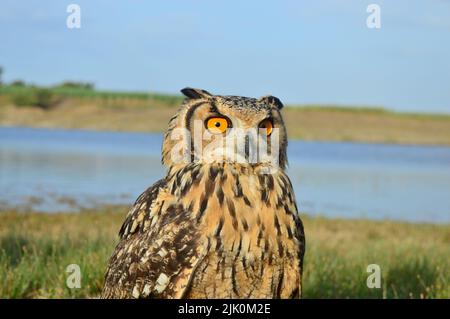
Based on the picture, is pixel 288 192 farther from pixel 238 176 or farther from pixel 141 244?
pixel 141 244

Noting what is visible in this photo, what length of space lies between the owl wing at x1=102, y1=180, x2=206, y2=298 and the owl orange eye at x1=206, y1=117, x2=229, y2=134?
1.49ft

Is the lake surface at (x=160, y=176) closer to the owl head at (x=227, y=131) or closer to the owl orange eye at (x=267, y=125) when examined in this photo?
the owl head at (x=227, y=131)

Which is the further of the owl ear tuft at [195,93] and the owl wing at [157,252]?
the owl ear tuft at [195,93]

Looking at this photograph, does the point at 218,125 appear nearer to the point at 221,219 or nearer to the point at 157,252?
the point at 221,219

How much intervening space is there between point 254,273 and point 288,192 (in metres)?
0.48

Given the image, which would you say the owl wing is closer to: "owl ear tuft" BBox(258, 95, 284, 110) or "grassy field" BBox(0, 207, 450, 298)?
"owl ear tuft" BBox(258, 95, 284, 110)

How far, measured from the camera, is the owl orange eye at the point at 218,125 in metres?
3.53

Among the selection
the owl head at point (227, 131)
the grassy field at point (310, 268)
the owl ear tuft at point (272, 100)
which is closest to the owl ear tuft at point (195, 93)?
the owl head at point (227, 131)

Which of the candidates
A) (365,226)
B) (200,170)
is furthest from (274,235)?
(365,226)

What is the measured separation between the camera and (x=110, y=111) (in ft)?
148

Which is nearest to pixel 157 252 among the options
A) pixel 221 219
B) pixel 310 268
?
pixel 221 219

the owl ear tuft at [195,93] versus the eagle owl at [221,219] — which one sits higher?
the owl ear tuft at [195,93]

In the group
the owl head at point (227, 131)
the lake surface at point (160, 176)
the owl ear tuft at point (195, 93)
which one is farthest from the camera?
the lake surface at point (160, 176)

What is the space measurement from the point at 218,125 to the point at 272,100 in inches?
17.5
